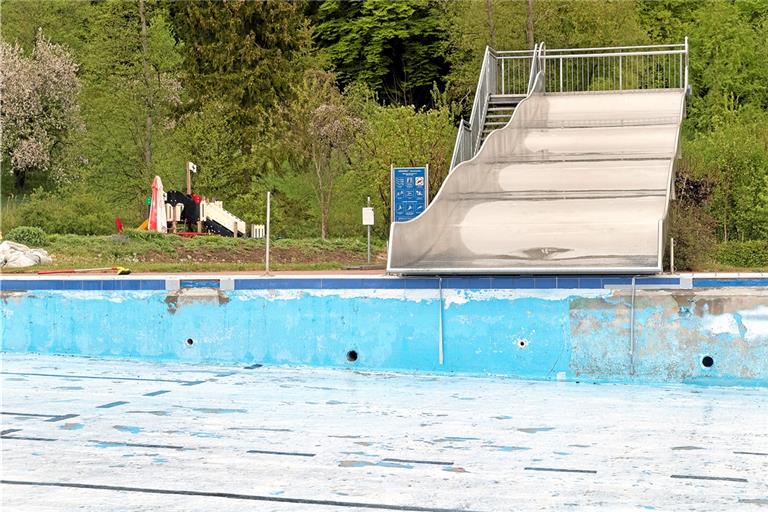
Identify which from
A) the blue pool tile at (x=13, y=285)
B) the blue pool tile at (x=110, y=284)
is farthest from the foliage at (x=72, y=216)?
the blue pool tile at (x=110, y=284)

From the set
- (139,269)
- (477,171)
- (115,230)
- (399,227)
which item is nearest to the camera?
(399,227)

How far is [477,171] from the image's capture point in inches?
785

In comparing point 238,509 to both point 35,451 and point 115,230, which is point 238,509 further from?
point 115,230

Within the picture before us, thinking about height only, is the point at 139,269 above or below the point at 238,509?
above

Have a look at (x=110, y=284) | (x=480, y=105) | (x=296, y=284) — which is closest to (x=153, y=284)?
(x=110, y=284)

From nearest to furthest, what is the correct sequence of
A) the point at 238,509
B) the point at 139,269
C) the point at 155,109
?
the point at 238,509 → the point at 139,269 → the point at 155,109

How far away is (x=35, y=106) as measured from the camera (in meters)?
47.6

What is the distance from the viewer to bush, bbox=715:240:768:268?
27.3 meters

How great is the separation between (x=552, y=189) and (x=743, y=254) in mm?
10560

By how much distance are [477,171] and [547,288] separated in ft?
20.7

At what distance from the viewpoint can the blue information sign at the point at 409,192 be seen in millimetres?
20797

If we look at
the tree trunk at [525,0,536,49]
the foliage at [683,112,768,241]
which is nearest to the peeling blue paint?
the foliage at [683,112,768,241]

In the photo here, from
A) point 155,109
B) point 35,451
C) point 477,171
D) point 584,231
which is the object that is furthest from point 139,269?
point 155,109

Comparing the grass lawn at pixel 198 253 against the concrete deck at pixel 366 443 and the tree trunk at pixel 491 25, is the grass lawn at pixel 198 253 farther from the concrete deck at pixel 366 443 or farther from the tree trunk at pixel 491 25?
the tree trunk at pixel 491 25
